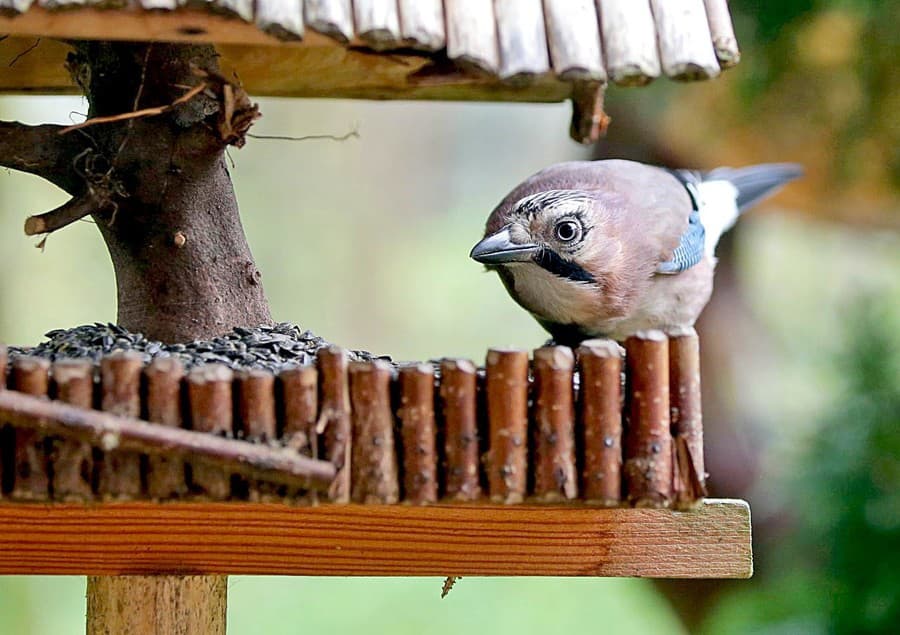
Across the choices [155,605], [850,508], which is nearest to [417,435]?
[155,605]

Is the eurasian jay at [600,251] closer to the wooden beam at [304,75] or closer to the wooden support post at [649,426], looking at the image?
the wooden beam at [304,75]

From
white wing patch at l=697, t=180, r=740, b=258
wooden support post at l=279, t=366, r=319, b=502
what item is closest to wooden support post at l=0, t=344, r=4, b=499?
wooden support post at l=279, t=366, r=319, b=502

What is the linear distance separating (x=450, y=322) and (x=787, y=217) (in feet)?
7.16

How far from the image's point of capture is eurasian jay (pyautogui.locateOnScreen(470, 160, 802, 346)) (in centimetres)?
235

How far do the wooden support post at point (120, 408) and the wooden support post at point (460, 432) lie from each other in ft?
1.19

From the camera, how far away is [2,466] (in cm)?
140

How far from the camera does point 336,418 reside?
1406 mm

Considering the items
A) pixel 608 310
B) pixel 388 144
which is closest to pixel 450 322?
pixel 388 144

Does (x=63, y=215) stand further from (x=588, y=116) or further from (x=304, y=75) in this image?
(x=588, y=116)

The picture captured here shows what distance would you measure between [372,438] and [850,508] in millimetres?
2176

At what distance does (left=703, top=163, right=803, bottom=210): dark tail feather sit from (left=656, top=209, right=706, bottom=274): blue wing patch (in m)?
0.58

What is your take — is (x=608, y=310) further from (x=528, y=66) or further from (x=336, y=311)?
(x=336, y=311)

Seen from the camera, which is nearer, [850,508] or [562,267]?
[562,267]

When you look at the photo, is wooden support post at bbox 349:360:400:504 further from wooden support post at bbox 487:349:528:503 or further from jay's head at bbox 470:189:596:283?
jay's head at bbox 470:189:596:283
